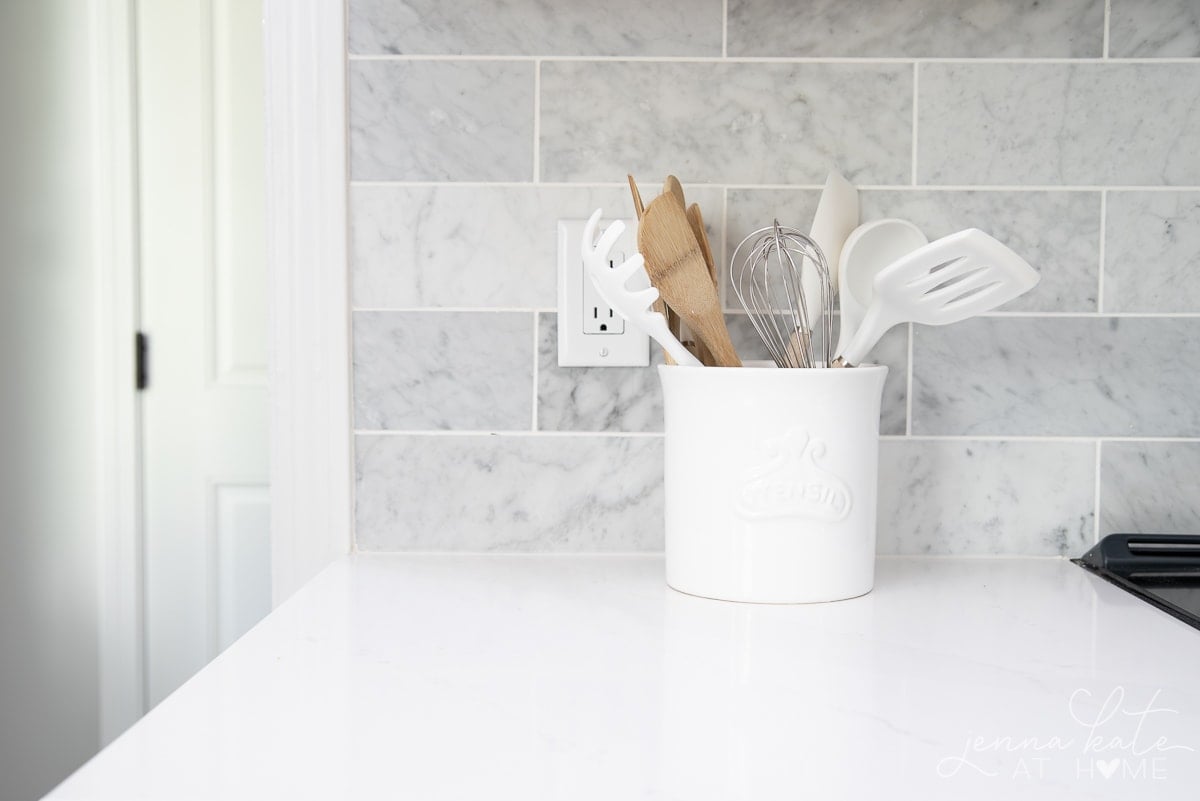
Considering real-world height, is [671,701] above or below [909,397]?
below

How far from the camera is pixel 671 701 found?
0.50 m

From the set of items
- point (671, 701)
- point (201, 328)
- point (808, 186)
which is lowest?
point (671, 701)

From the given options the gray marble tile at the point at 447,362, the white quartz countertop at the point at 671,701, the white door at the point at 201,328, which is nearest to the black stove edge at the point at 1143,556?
the white quartz countertop at the point at 671,701

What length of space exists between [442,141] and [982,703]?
618 mm

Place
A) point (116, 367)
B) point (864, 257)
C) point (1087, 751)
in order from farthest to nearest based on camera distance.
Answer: point (116, 367)
point (864, 257)
point (1087, 751)

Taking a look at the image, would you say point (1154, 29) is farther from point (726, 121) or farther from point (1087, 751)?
point (1087, 751)

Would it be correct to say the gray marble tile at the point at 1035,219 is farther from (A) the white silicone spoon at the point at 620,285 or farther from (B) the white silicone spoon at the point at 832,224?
(A) the white silicone spoon at the point at 620,285

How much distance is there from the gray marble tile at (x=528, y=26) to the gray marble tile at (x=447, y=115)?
17 mm

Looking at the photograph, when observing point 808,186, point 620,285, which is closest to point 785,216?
point 808,186

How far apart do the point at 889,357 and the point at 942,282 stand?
0.21 meters

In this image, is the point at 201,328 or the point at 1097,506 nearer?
the point at 1097,506

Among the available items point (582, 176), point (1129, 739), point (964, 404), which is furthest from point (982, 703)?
point (582, 176)

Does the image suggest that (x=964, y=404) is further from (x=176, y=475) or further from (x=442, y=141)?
(x=176, y=475)

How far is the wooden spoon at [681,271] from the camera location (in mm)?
667
